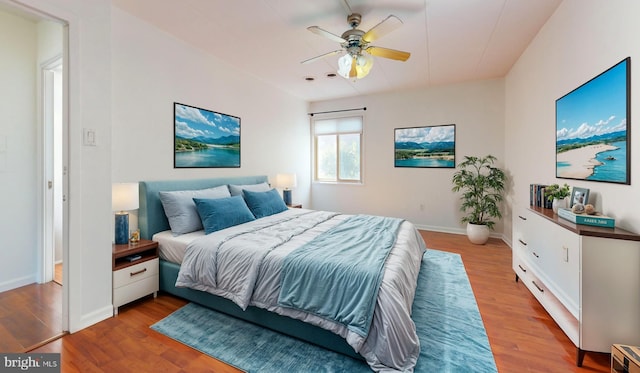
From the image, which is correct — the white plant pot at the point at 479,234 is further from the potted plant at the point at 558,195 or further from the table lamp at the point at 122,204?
the table lamp at the point at 122,204

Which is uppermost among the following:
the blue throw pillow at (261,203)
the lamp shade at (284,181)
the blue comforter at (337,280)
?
the lamp shade at (284,181)

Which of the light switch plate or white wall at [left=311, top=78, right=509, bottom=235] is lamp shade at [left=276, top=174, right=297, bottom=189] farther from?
the light switch plate

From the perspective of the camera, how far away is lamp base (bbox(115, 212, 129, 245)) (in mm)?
2453

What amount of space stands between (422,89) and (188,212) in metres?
4.46

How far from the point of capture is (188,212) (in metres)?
2.76

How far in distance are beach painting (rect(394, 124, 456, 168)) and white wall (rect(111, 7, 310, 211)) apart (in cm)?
269

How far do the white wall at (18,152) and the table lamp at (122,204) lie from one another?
3.75 ft

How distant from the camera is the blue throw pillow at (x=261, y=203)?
3.42m

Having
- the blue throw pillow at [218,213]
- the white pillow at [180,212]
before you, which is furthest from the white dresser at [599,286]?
the white pillow at [180,212]

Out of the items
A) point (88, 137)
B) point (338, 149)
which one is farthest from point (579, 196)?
point (338, 149)

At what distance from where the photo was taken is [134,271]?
7.72 ft

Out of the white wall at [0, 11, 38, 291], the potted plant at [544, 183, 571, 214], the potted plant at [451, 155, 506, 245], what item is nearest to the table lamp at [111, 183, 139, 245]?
the white wall at [0, 11, 38, 291]

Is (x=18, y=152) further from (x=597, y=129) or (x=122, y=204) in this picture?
(x=597, y=129)

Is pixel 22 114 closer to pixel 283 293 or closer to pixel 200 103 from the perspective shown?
pixel 200 103
